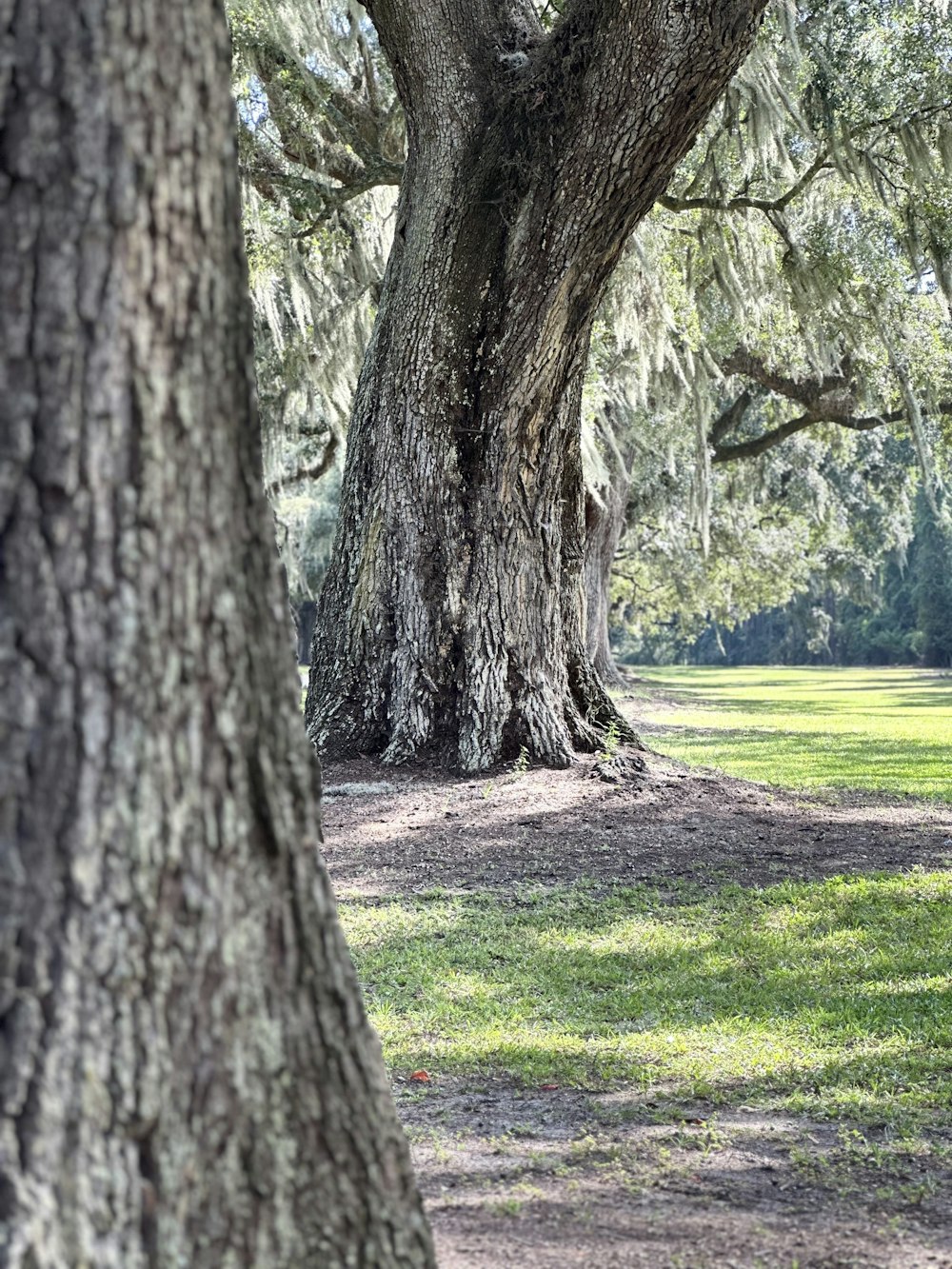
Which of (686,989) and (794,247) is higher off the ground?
(794,247)

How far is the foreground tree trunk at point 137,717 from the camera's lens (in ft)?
4.95

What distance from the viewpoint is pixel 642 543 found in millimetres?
34281

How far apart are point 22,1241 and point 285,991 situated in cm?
42

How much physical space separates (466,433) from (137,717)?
6.30m

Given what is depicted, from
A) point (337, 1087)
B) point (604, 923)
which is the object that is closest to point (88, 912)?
point (337, 1087)

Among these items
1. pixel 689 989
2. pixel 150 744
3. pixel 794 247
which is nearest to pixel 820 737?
pixel 794 247

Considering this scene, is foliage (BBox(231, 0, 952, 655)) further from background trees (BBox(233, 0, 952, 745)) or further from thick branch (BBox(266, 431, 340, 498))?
thick branch (BBox(266, 431, 340, 498))

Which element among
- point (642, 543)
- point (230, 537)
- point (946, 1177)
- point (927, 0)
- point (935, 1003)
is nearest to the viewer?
point (230, 537)

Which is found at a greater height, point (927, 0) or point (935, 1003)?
point (927, 0)

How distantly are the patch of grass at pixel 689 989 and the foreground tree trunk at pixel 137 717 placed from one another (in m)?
2.03

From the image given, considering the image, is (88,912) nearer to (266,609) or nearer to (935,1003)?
(266,609)

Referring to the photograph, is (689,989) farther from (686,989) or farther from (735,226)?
(735,226)

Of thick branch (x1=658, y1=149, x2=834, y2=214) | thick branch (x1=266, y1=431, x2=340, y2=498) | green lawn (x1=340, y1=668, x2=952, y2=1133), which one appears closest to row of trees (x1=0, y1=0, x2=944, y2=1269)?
green lawn (x1=340, y1=668, x2=952, y2=1133)

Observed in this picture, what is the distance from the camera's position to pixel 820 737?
14.5 meters
